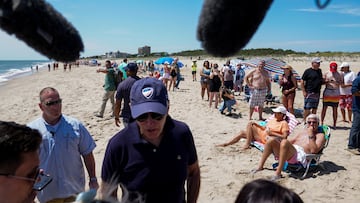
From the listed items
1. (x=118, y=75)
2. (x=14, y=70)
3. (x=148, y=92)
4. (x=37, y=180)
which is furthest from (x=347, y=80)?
(x=14, y=70)

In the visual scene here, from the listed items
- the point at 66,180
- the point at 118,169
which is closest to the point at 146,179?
the point at 118,169

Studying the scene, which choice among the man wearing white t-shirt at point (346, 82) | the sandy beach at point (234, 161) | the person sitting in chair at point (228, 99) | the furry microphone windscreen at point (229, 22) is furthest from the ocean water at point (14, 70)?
the man wearing white t-shirt at point (346, 82)

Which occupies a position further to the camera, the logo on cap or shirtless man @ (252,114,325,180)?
shirtless man @ (252,114,325,180)

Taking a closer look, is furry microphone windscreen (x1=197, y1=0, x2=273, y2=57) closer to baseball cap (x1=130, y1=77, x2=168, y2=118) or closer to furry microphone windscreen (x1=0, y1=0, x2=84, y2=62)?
furry microphone windscreen (x1=0, y1=0, x2=84, y2=62)

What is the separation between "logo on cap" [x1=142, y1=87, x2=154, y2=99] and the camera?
2.07m

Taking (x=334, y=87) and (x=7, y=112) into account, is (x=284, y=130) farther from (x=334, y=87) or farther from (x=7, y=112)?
(x=7, y=112)

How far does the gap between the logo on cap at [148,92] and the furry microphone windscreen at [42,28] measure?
1.42 meters

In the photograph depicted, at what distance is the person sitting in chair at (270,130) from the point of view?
601cm

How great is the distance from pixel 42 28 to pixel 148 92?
1.50m

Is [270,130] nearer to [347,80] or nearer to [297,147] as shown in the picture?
[297,147]

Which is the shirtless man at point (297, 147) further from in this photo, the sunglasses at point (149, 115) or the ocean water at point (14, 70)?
Result: the ocean water at point (14, 70)

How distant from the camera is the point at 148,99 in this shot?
207cm

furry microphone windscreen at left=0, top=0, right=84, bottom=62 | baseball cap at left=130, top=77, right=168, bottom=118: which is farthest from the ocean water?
furry microphone windscreen at left=0, top=0, right=84, bottom=62

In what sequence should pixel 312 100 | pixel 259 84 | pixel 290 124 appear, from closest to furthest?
pixel 290 124 < pixel 312 100 < pixel 259 84
